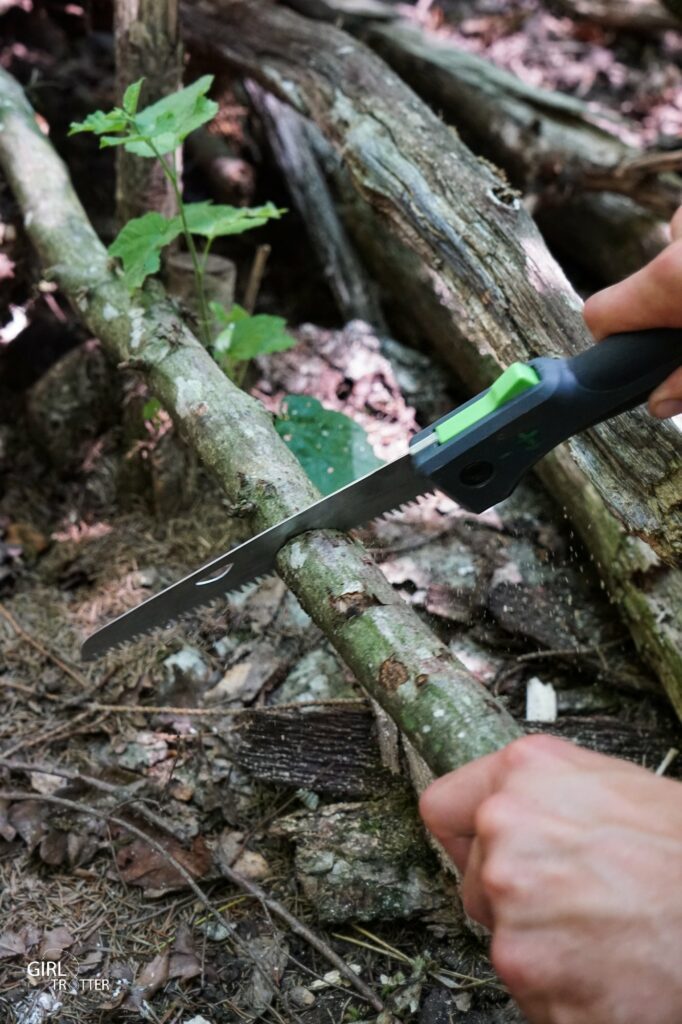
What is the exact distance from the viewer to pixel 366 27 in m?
5.02

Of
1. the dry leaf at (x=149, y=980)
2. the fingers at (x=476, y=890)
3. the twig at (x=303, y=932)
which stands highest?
the fingers at (x=476, y=890)

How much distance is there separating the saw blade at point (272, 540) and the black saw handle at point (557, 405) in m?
0.09

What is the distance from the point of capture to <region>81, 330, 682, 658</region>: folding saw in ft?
6.31

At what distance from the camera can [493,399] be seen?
1.94 metres

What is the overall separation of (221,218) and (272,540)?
1.32 m

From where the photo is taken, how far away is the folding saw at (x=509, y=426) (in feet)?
6.31

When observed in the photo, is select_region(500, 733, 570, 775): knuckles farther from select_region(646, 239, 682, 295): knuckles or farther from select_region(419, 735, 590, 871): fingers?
select_region(646, 239, 682, 295): knuckles

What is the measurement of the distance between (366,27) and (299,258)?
5.14 feet

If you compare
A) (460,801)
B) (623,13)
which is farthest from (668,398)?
(623,13)

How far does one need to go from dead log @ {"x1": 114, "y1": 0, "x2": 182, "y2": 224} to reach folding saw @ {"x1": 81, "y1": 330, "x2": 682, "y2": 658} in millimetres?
1877

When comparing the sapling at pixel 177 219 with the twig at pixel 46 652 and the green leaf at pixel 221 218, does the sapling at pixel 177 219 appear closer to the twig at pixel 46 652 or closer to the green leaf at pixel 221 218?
the green leaf at pixel 221 218

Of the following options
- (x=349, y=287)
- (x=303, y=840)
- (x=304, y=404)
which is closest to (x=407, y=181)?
(x=304, y=404)

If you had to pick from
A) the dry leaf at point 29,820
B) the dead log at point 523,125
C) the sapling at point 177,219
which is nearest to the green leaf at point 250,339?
the sapling at point 177,219

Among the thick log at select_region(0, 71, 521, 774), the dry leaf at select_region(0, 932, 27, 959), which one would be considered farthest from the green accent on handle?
the dry leaf at select_region(0, 932, 27, 959)
